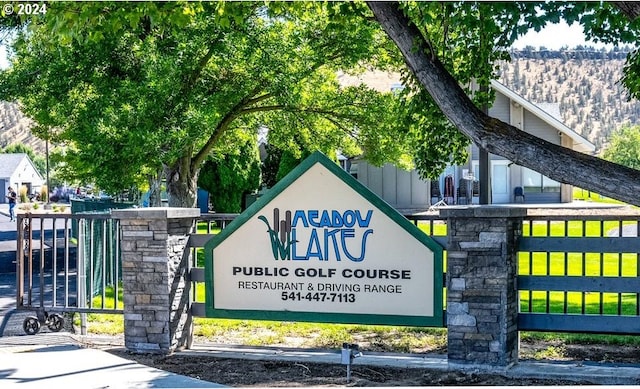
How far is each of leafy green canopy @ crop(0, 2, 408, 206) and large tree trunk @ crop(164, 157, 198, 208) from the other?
0.08 ft

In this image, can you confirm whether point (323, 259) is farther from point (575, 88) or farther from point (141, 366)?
point (575, 88)

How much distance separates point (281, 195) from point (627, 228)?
18754 mm

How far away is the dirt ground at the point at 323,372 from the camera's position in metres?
7.13

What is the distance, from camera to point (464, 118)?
7.20 m

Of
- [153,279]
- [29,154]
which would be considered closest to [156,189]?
[153,279]

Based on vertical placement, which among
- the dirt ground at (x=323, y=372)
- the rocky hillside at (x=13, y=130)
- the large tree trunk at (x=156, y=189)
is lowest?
the dirt ground at (x=323, y=372)

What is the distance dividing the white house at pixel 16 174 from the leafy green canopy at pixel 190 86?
7415 centimetres

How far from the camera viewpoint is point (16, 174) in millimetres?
93438

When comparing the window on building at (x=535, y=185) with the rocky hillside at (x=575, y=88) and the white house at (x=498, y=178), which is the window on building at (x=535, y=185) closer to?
the white house at (x=498, y=178)

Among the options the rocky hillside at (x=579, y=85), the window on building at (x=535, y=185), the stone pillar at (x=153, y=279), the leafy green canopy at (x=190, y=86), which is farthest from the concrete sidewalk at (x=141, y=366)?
the rocky hillside at (x=579, y=85)

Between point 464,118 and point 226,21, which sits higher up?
point 226,21

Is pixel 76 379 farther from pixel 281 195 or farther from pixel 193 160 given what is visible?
pixel 193 160

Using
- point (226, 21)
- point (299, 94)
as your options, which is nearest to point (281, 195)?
point (226, 21)

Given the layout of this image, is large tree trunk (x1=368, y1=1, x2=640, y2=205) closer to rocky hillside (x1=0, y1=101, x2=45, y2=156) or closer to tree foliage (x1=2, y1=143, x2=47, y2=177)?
tree foliage (x1=2, y1=143, x2=47, y2=177)
